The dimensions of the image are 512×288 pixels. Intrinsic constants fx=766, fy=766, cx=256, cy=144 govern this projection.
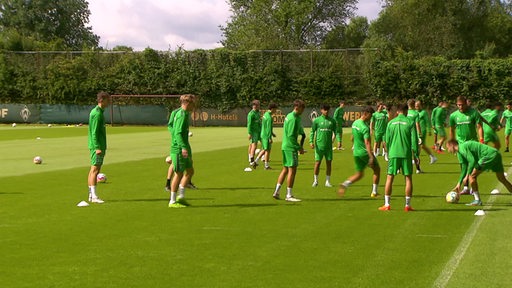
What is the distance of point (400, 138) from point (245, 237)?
12.7 ft

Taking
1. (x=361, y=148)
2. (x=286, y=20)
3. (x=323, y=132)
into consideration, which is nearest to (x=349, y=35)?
(x=286, y=20)

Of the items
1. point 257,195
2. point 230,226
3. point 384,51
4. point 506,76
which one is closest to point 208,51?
point 384,51

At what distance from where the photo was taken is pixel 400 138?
13609 millimetres

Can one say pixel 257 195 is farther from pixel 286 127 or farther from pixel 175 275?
pixel 175 275

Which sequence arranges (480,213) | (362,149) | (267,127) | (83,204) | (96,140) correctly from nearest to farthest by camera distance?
(480,213) < (83,204) < (96,140) < (362,149) < (267,127)

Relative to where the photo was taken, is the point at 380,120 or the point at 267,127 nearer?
the point at 267,127

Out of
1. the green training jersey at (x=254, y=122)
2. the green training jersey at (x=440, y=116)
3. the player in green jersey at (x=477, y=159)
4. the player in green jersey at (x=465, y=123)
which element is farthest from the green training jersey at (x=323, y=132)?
the green training jersey at (x=440, y=116)

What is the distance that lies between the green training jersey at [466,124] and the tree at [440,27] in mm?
61804

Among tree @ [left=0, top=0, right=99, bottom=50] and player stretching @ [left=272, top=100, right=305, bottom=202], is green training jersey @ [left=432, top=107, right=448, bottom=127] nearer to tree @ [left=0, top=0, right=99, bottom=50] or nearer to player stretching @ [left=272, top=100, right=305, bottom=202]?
player stretching @ [left=272, top=100, right=305, bottom=202]

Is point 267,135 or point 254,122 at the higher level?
point 254,122

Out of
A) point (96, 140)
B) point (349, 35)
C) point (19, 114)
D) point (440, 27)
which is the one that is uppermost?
point (349, 35)

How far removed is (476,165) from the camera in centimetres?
1416

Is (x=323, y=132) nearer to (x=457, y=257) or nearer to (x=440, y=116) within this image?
(x=457, y=257)

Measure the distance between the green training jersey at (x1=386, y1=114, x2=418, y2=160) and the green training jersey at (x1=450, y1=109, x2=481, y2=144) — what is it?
268cm
